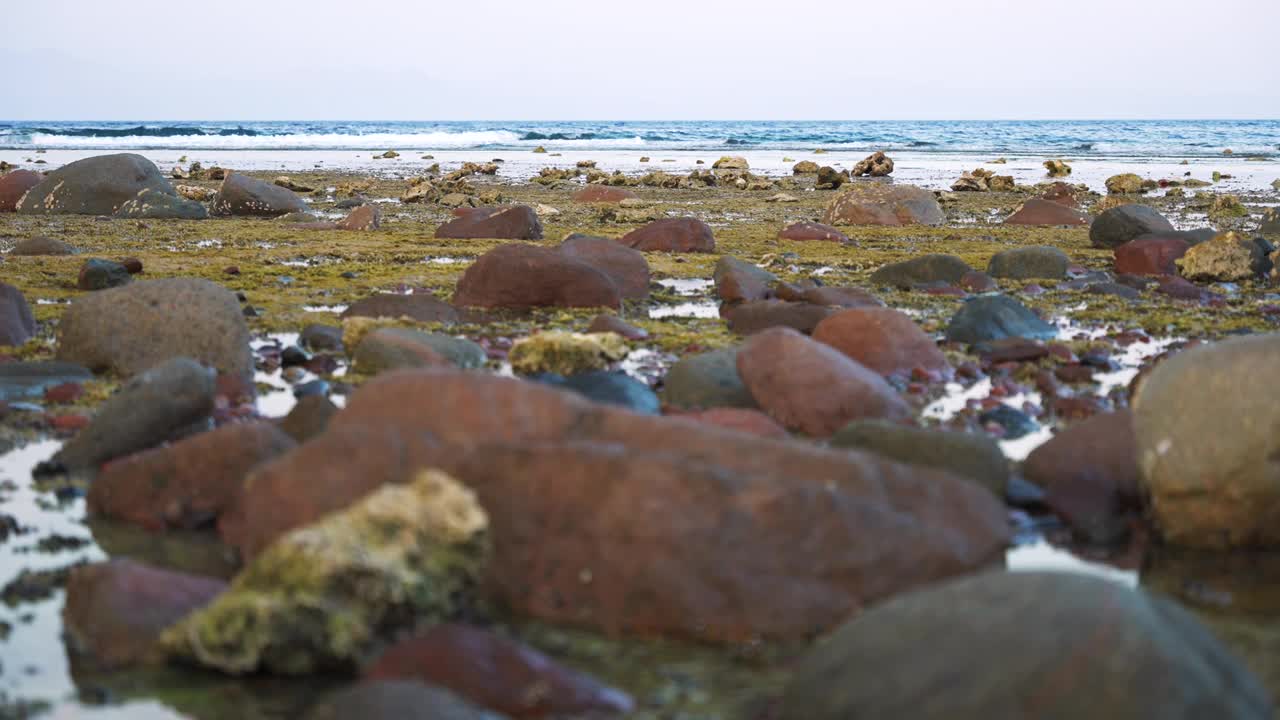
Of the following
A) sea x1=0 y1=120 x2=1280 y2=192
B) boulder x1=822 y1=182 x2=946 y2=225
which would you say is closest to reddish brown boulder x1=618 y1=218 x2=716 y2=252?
boulder x1=822 y1=182 x2=946 y2=225

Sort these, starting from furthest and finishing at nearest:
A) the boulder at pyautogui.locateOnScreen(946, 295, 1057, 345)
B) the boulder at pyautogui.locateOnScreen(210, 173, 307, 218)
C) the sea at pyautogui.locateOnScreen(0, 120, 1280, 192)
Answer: the sea at pyautogui.locateOnScreen(0, 120, 1280, 192)
the boulder at pyautogui.locateOnScreen(210, 173, 307, 218)
the boulder at pyautogui.locateOnScreen(946, 295, 1057, 345)

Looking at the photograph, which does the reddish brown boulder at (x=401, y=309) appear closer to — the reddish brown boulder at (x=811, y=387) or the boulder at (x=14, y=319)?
the boulder at (x=14, y=319)

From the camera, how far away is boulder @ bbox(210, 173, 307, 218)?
16.1 m

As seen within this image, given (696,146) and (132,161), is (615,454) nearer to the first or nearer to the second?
(132,161)

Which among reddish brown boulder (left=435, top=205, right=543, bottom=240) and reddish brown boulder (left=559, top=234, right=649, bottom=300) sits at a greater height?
reddish brown boulder (left=559, top=234, right=649, bottom=300)

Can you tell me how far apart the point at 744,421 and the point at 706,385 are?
2.78 feet

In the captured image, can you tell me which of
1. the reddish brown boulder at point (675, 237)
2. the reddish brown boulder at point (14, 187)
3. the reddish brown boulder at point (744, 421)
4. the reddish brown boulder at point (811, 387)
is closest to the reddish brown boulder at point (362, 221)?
the reddish brown boulder at point (675, 237)

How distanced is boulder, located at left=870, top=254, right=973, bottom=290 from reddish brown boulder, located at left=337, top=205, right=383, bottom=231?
6.61 m

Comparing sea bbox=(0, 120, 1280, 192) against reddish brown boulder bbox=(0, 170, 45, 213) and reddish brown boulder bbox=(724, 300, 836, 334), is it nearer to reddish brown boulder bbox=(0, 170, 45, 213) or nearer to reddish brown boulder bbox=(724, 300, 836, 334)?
reddish brown boulder bbox=(0, 170, 45, 213)

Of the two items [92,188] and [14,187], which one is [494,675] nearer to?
[92,188]

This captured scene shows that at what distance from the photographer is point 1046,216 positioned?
15.3m

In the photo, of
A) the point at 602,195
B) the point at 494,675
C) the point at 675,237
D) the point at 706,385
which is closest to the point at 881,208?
the point at 675,237

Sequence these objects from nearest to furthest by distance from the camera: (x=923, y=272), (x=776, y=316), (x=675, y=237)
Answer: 1. (x=776, y=316)
2. (x=923, y=272)
3. (x=675, y=237)

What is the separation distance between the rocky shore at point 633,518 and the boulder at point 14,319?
0.02 metres
